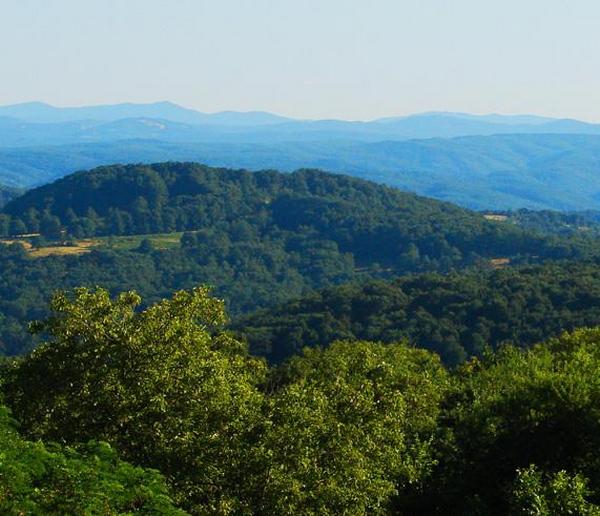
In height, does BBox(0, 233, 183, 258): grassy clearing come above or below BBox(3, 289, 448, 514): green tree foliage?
below

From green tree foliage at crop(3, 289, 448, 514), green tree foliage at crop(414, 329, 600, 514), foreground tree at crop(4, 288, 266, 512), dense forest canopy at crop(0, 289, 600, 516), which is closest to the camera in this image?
dense forest canopy at crop(0, 289, 600, 516)

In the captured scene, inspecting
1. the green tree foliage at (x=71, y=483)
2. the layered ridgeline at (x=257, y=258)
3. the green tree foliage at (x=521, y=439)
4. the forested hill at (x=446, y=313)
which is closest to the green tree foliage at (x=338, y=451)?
the green tree foliage at (x=521, y=439)

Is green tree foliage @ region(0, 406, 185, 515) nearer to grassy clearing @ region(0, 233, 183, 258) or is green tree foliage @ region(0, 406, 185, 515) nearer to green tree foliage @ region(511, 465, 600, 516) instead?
green tree foliage @ region(511, 465, 600, 516)

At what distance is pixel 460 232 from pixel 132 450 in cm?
16544

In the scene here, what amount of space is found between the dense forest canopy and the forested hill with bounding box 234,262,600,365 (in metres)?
62.1

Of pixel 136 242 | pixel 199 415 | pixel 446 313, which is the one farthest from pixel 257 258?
pixel 199 415

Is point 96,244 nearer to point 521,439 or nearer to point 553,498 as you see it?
point 521,439

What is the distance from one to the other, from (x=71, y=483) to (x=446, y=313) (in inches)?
3505

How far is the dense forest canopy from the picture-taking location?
17594 mm

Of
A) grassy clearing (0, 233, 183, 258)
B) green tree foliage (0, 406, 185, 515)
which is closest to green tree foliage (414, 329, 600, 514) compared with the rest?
green tree foliage (0, 406, 185, 515)

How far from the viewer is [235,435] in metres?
20.3

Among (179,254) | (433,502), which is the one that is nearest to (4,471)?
(433,502)

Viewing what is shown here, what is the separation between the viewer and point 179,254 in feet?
598

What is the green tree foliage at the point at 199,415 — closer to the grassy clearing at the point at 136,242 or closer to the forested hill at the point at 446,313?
the forested hill at the point at 446,313
